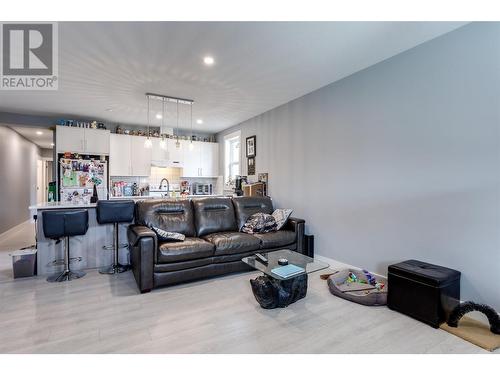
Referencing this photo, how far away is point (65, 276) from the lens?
3137 millimetres

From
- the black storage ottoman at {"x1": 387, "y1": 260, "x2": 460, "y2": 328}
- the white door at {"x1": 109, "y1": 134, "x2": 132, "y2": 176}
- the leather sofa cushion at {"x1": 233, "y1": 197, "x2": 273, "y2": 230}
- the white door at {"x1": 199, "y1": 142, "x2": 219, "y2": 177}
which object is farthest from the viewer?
the white door at {"x1": 199, "y1": 142, "x2": 219, "y2": 177}

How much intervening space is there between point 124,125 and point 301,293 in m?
5.53

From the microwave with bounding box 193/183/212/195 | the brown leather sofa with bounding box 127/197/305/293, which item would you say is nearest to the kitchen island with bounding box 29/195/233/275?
the brown leather sofa with bounding box 127/197/305/293

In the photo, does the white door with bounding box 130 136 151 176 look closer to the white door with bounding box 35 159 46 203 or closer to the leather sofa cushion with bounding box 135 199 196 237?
the leather sofa cushion with bounding box 135 199 196 237

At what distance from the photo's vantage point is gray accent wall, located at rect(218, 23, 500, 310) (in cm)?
221

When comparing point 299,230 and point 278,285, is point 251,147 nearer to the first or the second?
point 299,230

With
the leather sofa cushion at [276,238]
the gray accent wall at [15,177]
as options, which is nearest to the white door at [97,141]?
the gray accent wall at [15,177]

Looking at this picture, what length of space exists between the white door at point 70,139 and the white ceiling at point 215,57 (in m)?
0.65

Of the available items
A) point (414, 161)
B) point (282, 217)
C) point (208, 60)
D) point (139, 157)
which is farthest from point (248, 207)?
point (139, 157)

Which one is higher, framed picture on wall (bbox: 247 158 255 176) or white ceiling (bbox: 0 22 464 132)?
white ceiling (bbox: 0 22 464 132)

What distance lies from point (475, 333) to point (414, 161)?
1.58 meters

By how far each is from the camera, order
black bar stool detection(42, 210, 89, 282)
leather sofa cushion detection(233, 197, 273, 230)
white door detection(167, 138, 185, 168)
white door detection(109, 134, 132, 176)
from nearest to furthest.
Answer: black bar stool detection(42, 210, 89, 282)
leather sofa cushion detection(233, 197, 273, 230)
white door detection(109, 134, 132, 176)
white door detection(167, 138, 185, 168)

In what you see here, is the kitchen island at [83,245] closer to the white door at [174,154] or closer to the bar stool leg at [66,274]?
the bar stool leg at [66,274]

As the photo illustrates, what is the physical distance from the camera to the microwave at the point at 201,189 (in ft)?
22.7
